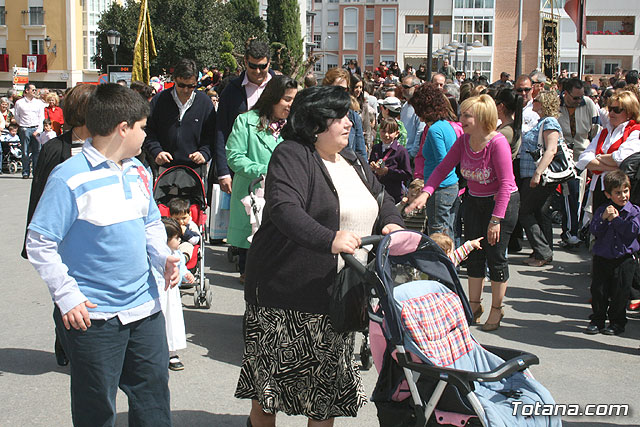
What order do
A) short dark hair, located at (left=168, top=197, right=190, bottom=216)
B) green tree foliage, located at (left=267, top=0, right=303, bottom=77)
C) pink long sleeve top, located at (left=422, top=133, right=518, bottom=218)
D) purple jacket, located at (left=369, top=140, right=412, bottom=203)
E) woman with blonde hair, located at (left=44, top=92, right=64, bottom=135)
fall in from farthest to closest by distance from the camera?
green tree foliage, located at (left=267, top=0, right=303, bottom=77), woman with blonde hair, located at (left=44, top=92, right=64, bottom=135), purple jacket, located at (left=369, top=140, right=412, bottom=203), short dark hair, located at (left=168, top=197, right=190, bottom=216), pink long sleeve top, located at (left=422, top=133, right=518, bottom=218)

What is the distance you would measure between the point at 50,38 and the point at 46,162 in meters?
63.0

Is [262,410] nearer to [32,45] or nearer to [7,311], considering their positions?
[7,311]

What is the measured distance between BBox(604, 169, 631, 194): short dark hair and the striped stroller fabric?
3.20m

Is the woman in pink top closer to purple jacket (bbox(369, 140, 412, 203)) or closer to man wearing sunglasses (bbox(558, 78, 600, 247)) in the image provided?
purple jacket (bbox(369, 140, 412, 203))

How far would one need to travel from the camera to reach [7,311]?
690 cm

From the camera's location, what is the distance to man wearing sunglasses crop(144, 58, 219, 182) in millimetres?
7383

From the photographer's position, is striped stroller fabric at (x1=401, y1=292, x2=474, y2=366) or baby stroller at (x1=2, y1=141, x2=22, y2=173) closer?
striped stroller fabric at (x1=401, y1=292, x2=474, y2=366)

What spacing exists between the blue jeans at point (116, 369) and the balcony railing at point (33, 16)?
6518 centimetres

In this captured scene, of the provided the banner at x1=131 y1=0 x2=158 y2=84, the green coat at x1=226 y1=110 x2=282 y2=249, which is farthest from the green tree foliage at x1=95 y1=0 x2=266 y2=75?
the green coat at x1=226 y1=110 x2=282 y2=249

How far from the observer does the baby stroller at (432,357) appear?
128 inches

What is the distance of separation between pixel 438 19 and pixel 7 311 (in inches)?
2932

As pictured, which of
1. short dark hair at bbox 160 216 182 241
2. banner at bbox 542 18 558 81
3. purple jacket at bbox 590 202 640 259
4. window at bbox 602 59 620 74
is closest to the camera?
short dark hair at bbox 160 216 182 241

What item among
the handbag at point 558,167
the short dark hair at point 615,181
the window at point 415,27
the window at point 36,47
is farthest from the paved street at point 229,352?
the window at point 415,27

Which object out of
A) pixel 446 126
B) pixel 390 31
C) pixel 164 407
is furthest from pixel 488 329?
pixel 390 31
